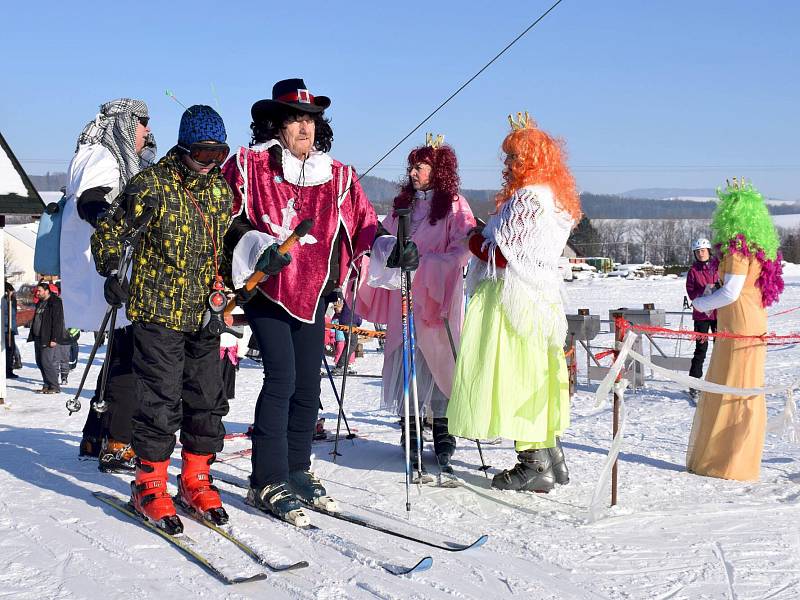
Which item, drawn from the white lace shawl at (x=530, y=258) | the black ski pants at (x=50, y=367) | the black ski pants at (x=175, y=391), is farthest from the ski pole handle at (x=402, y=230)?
the black ski pants at (x=50, y=367)

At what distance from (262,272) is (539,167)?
1713 millimetres

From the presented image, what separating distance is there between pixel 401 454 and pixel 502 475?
117 centimetres

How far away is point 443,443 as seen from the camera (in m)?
5.61

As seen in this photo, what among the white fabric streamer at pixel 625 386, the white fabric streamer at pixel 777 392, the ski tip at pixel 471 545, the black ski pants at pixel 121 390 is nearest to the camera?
the ski tip at pixel 471 545

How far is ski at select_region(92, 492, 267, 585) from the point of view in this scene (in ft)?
11.3

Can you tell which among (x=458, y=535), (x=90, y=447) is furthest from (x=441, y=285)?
(x=90, y=447)

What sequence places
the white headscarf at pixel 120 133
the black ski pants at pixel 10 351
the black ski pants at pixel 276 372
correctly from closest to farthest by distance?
the black ski pants at pixel 276 372 < the white headscarf at pixel 120 133 < the black ski pants at pixel 10 351

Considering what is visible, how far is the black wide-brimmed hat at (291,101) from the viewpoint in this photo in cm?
447

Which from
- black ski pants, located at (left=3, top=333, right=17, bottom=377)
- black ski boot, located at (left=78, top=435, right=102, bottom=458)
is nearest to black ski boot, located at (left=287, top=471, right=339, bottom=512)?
black ski boot, located at (left=78, top=435, right=102, bottom=458)

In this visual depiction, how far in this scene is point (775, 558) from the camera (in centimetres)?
381

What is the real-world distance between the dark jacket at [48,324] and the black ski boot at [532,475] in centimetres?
782

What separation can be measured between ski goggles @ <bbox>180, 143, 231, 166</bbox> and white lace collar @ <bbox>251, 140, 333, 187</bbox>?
358 millimetres

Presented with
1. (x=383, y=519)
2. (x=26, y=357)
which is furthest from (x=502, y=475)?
(x=26, y=357)

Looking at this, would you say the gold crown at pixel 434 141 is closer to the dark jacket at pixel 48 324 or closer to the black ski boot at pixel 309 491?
the black ski boot at pixel 309 491
